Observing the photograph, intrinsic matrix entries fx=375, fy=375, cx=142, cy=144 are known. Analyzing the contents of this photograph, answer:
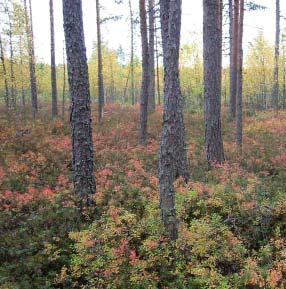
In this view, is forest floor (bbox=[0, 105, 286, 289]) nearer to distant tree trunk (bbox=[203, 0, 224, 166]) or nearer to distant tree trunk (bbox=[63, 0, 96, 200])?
distant tree trunk (bbox=[63, 0, 96, 200])

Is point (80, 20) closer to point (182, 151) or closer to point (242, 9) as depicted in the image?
point (182, 151)

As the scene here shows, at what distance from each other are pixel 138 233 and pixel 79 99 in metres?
3.63

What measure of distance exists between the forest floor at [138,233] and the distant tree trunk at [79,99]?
50 centimetres

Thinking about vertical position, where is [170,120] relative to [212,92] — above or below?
below

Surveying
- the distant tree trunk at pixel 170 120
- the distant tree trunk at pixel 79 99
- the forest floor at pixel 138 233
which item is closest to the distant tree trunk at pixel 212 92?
the forest floor at pixel 138 233

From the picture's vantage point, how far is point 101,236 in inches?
284

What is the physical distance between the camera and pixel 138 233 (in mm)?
7344

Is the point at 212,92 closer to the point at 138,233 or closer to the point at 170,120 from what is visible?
the point at 170,120

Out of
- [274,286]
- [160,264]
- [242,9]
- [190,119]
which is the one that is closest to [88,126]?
[160,264]

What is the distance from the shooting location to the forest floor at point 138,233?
252 inches

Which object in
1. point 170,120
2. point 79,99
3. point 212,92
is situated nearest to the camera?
point 170,120

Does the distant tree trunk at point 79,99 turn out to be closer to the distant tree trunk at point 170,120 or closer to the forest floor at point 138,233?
the forest floor at point 138,233

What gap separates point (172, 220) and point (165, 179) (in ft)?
2.57

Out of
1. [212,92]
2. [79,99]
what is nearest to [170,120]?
[79,99]
